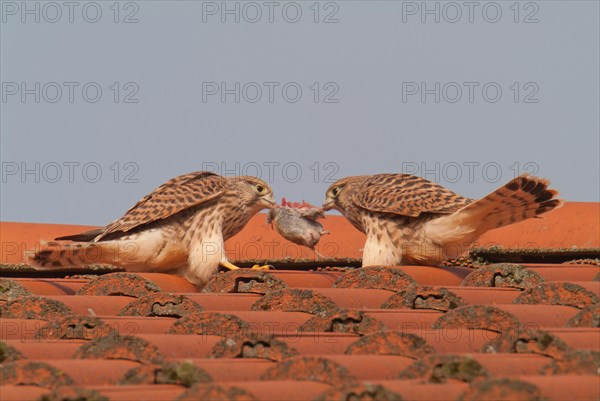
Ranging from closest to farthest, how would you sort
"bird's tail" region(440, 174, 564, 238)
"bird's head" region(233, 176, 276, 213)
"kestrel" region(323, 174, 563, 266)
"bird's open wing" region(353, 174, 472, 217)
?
1. "bird's tail" region(440, 174, 564, 238)
2. "kestrel" region(323, 174, 563, 266)
3. "bird's open wing" region(353, 174, 472, 217)
4. "bird's head" region(233, 176, 276, 213)

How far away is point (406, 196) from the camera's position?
8.33m

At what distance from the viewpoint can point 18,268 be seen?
359 inches

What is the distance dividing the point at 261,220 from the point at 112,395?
35.4ft

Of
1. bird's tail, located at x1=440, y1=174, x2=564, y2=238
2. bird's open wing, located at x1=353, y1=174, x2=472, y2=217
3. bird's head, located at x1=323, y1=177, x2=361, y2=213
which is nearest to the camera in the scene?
bird's tail, located at x1=440, y1=174, x2=564, y2=238

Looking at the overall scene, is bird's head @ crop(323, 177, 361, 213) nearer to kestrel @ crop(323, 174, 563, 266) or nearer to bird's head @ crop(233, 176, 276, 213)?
kestrel @ crop(323, 174, 563, 266)

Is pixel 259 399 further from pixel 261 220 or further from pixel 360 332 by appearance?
pixel 261 220

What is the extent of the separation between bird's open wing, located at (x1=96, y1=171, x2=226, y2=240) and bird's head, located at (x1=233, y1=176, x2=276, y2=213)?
154mm

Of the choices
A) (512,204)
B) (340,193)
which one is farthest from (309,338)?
(340,193)

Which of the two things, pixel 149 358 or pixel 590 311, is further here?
pixel 590 311

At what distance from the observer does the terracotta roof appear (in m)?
3.75

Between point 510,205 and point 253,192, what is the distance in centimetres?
176

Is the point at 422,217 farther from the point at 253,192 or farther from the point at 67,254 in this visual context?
the point at 67,254

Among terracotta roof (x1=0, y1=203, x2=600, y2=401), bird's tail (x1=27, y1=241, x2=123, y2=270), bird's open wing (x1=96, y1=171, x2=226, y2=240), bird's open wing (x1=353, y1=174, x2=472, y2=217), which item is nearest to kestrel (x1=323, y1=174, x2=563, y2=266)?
bird's open wing (x1=353, y1=174, x2=472, y2=217)

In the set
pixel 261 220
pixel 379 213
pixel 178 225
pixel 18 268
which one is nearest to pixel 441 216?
pixel 379 213
